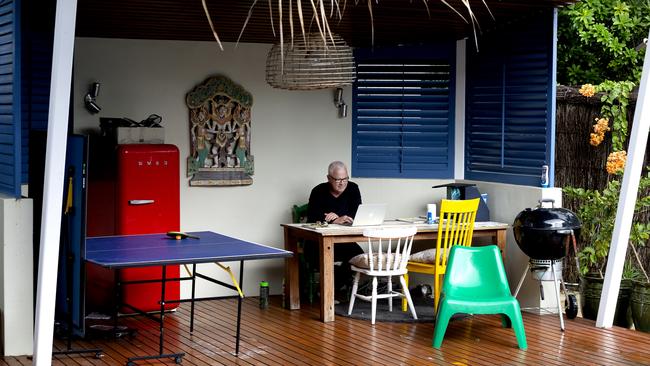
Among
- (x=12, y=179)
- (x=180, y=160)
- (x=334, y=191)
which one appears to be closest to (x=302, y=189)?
(x=334, y=191)

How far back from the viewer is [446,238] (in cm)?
860

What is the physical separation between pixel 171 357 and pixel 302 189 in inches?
131

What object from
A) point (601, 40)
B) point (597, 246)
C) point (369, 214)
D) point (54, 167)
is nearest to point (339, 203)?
point (369, 214)

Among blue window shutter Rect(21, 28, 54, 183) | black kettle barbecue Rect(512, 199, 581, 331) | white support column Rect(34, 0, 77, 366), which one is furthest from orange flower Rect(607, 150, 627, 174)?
white support column Rect(34, 0, 77, 366)

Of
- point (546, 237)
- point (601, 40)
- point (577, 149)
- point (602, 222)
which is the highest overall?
point (601, 40)

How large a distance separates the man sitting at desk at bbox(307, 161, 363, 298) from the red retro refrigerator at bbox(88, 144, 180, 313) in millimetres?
1363

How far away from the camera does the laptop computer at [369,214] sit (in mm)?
8828

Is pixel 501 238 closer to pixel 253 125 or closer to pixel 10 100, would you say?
pixel 253 125

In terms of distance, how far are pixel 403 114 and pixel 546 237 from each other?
8.32 feet

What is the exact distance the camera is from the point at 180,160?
9.65 m

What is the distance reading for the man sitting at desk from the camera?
31.2ft

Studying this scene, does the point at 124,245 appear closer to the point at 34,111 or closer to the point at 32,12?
the point at 34,111

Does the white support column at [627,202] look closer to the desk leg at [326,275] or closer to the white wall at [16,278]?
the desk leg at [326,275]

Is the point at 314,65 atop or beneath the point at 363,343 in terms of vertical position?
atop
